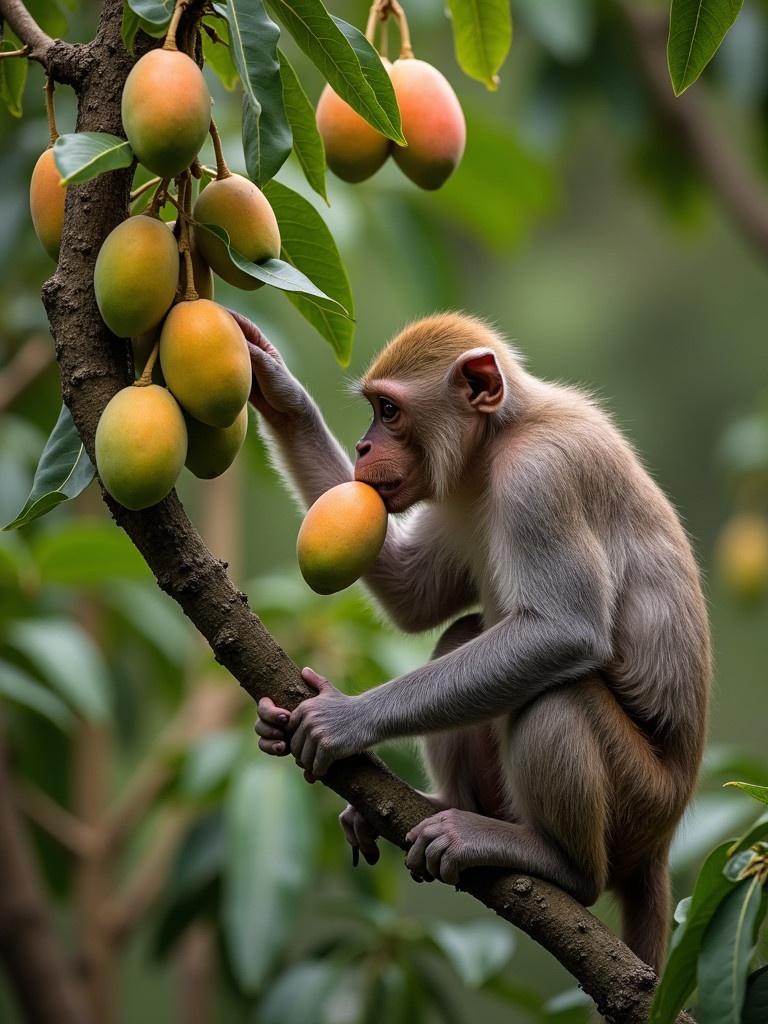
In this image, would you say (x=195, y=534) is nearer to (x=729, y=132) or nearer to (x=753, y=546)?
(x=753, y=546)

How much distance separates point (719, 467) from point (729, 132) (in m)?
3.18

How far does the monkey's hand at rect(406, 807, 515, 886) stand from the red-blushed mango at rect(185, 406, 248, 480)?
0.87m

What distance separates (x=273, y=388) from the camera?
3.22 m

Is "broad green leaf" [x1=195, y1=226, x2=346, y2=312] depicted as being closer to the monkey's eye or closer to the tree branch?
the tree branch

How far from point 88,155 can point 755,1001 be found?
1.75 metres

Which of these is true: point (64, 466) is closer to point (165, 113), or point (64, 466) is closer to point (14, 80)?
point (165, 113)

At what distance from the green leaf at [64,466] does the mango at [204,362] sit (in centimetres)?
31

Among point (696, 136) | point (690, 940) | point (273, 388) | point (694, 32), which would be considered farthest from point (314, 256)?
point (696, 136)

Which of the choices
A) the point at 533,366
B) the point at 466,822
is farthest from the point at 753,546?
the point at 466,822

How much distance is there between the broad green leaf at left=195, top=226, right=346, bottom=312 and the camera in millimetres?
2062

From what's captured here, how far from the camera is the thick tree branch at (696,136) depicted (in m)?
6.32

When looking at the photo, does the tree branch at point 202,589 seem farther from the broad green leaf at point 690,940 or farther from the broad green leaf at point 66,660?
the broad green leaf at point 66,660

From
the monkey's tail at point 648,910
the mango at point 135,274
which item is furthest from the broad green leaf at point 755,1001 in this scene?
the mango at point 135,274

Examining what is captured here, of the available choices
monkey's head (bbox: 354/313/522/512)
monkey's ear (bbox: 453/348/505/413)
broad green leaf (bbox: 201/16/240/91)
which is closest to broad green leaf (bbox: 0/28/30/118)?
broad green leaf (bbox: 201/16/240/91)
